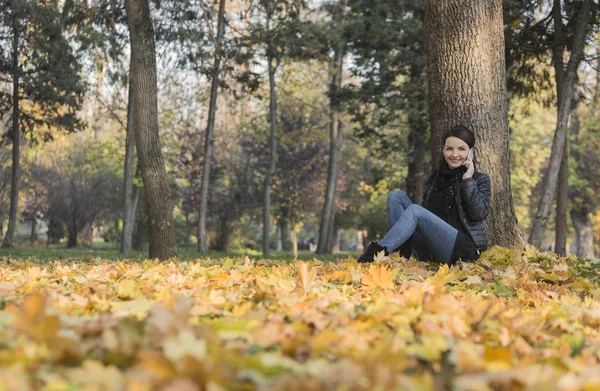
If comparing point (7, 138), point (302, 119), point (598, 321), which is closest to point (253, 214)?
point (302, 119)

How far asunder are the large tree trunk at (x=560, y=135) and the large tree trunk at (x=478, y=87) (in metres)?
4.78

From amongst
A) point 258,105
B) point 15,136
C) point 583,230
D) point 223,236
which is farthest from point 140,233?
point 583,230

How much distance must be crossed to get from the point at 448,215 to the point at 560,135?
246 inches

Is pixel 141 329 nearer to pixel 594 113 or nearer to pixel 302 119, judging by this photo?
pixel 302 119

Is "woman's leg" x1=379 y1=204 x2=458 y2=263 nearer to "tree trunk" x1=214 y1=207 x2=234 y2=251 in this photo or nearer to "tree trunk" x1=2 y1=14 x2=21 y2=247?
"tree trunk" x1=2 y1=14 x2=21 y2=247

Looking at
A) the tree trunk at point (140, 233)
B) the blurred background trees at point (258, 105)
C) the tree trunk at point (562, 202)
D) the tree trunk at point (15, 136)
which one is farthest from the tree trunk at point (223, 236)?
the tree trunk at point (562, 202)

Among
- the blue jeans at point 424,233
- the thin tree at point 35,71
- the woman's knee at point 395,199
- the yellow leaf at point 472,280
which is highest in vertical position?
the thin tree at point 35,71

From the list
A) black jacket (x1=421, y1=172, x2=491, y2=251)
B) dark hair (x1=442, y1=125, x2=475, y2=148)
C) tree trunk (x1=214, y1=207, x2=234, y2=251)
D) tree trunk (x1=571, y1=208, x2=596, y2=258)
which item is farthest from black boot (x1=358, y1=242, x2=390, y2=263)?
tree trunk (x1=571, y1=208, x2=596, y2=258)

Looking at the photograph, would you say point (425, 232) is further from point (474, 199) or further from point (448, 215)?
point (474, 199)

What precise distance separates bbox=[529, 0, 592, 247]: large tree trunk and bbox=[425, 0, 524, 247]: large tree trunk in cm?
478

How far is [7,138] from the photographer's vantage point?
1848 centimetres

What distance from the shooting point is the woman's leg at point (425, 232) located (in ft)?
16.0

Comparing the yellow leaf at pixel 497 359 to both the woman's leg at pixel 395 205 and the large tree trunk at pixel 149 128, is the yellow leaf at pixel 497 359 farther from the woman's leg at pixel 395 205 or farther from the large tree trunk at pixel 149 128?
the large tree trunk at pixel 149 128

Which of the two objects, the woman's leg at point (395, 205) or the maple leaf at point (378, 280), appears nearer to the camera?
the maple leaf at point (378, 280)
